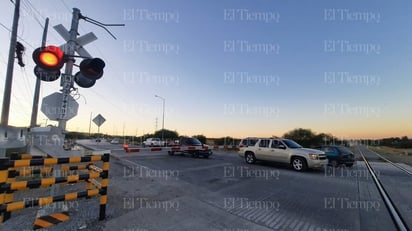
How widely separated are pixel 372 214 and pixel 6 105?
1439 centimetres

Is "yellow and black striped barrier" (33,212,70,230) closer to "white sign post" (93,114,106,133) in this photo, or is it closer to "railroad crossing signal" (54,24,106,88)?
"railroad crossing signal" (54,24,106,88)

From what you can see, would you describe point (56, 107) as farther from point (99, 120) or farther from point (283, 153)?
point (283, 153)

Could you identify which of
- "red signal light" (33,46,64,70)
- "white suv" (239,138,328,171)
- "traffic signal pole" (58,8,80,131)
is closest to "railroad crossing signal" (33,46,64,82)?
"red signal light" (33,46,64,70)

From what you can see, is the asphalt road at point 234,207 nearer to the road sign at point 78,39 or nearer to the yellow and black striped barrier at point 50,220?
the yellow and black striped barrier at point 50,220

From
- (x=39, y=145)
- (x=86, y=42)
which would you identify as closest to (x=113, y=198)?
(x=39, y=145)

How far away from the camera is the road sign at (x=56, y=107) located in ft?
13.6

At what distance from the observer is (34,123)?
12344mm

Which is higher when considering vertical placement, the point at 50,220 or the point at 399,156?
the point at 50,220

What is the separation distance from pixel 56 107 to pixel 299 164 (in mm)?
11002

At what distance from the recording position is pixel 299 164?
37.4 feet

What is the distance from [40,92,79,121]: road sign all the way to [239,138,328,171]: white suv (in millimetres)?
10593

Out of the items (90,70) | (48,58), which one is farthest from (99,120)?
(48,58)

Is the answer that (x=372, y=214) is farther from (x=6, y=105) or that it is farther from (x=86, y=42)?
(x=6, y=105)

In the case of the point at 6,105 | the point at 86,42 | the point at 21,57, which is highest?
the point at 21,57
